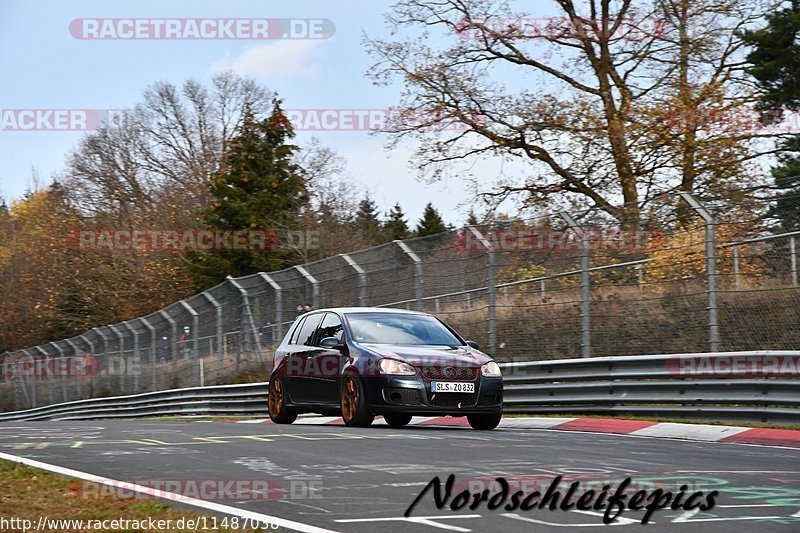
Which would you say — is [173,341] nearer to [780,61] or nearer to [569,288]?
[569,288]

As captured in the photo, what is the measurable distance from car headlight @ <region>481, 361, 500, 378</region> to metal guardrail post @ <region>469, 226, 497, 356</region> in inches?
155

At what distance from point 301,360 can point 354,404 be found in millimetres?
1763

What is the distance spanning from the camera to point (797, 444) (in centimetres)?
1140

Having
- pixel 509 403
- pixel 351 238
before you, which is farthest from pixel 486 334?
pixel 351 238

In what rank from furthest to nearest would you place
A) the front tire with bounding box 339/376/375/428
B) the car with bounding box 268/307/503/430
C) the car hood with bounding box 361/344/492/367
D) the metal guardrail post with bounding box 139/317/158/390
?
the metal guardrail post with bounding box 139/317/158/390 → the front tire with bounding box 339/376/375/428 → the car hood with bounding box 361/344/492/367 → the car with bounding box 268/307/503/430

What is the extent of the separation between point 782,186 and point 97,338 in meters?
26.0

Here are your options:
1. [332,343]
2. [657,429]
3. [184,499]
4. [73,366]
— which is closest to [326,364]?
[332,343]

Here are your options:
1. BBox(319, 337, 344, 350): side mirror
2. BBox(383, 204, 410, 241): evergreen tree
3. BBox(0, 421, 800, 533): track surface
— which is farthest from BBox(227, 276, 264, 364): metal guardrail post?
BBox(383, 204, 410, 241): evergreen tree

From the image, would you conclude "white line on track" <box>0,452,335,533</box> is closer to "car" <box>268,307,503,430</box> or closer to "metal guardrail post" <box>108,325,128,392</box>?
"car" <box>268,307,503,430</box>

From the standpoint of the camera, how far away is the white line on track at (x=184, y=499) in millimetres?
6047

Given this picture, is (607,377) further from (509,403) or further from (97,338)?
(97,338)

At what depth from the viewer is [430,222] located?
9069cm

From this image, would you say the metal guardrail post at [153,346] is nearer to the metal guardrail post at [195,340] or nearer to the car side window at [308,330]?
the metal guardrail post at [195,340]

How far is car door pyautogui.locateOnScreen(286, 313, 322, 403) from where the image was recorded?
48.4 ft
